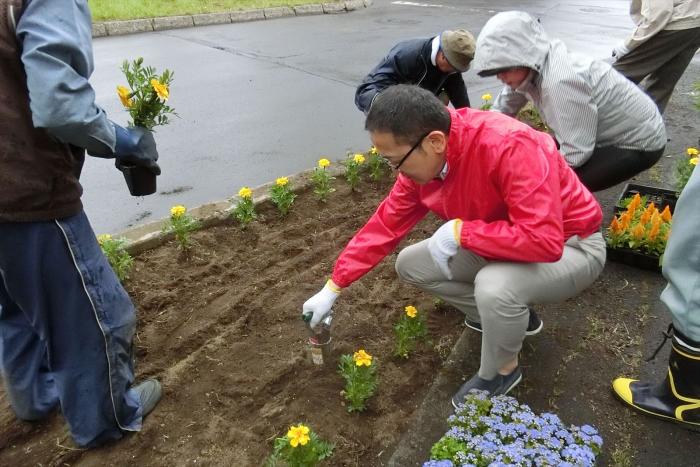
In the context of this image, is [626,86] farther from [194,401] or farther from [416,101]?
[194,401]

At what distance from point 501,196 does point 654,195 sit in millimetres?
2239

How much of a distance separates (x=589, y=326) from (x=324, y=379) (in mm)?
1440

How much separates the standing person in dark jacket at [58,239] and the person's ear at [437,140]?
1.15m

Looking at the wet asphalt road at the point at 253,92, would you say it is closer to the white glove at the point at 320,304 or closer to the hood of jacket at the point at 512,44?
the white glove at the point at 320,304

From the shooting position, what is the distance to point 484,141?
215 cm

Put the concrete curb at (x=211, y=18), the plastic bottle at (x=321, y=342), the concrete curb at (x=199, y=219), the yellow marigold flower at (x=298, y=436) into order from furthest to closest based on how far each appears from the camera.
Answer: the concrete curb at (x=211, y=18)
the concrete curb at (x=199, y=219)
the plastic bottle at (x=321, y=342)
the yellow marigold flower at (x=298, y=436)

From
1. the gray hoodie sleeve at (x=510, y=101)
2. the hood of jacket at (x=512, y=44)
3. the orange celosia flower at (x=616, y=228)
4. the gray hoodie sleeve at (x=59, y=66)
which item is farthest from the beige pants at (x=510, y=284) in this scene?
the gray hoodie sleeve at (x=59, y=66)

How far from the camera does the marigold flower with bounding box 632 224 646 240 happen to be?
3193 mm

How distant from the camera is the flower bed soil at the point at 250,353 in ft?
7.73

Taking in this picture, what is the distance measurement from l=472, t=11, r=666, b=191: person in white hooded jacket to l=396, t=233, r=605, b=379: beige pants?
2.74ft

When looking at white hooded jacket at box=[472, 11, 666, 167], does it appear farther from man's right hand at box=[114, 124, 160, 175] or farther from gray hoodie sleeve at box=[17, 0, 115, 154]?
gray hoodie sleeve at box=[17, 0, 115, 154]

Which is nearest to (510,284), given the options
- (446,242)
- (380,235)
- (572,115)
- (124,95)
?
(446,242)

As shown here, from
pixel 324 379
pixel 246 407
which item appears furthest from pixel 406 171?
pixel 246 407

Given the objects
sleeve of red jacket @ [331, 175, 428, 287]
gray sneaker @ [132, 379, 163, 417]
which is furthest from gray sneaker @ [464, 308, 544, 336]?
gray sneaker @ [132, 379, 163, 417]
